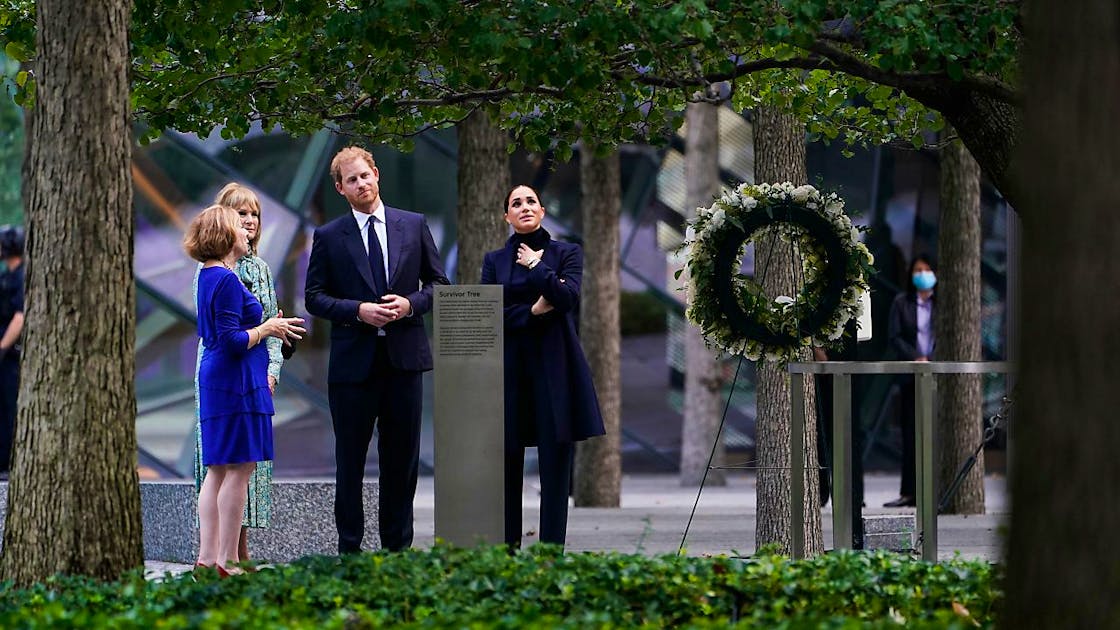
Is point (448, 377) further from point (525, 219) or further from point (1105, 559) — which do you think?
point (1105, 559)

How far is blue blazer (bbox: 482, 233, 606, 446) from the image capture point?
331 inches

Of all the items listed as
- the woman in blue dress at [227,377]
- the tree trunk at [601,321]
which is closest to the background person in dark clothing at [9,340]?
the tree trunk at [601,321]

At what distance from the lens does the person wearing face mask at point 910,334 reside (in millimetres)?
14539

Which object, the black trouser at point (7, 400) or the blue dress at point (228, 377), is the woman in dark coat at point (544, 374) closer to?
the blue dress at point (228, 377)

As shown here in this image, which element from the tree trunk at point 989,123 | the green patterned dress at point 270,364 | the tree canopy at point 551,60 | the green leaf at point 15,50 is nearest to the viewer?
the tree canopy at point 551,60

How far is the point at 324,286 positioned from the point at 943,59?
10.3ft

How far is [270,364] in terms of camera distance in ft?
28.0

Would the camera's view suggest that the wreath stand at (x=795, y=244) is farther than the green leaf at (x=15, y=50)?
Yes

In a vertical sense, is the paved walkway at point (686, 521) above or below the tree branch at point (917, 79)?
below

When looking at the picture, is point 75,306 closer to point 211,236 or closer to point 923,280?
point 211,236

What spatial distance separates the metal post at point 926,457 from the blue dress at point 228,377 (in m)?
2.94

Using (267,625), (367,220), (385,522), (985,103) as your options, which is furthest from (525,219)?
(267,625)

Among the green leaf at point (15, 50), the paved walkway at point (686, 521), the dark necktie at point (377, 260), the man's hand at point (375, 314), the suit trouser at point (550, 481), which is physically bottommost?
the paved walkway at point (686, 521)

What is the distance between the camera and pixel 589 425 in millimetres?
8453
